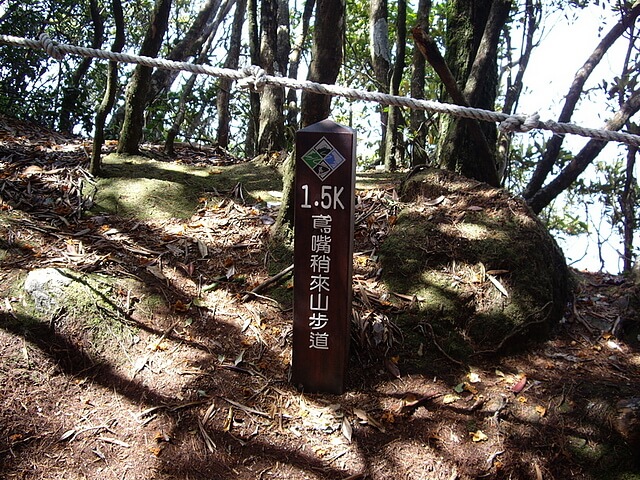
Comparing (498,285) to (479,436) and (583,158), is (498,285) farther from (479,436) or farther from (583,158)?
(583,158)

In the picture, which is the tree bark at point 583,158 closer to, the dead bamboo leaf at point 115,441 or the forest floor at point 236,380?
the forest floor at point 236,380

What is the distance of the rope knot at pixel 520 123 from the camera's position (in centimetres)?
325

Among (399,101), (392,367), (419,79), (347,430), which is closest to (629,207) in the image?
(419,79)

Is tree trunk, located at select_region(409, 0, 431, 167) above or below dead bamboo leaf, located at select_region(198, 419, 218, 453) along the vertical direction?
above

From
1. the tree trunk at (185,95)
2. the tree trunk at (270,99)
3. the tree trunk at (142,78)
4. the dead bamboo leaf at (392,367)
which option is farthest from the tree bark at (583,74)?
the tree trunk at (142,78)

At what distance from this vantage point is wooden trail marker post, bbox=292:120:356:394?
11.0ft

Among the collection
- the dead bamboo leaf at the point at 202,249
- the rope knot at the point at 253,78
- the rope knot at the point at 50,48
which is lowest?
the dead bamboo leaf at the point at 202,249

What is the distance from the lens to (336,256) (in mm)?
3414

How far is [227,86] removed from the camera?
9.27 m

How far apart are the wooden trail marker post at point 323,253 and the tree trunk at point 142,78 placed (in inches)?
110

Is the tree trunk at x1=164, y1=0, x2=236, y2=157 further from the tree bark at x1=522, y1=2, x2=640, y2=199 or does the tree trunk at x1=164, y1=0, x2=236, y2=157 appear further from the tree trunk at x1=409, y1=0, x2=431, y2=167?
the tree bark at x1=522, y1=2, x2=640, y2=199

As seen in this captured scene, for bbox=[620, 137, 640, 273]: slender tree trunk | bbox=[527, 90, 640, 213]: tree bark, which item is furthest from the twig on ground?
bbox=[620, 137, 640, 273]: slender tree trunk

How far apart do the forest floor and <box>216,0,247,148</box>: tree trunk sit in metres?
4.27

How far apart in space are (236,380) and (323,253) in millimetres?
1028
